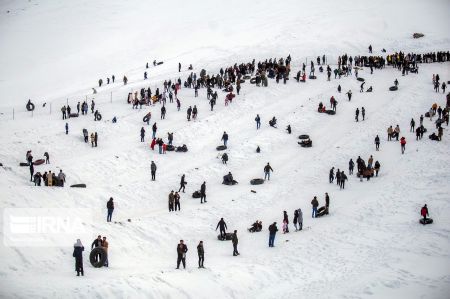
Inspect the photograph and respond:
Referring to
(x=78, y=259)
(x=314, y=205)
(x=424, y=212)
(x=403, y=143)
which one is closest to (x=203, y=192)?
(x=314, y=205)

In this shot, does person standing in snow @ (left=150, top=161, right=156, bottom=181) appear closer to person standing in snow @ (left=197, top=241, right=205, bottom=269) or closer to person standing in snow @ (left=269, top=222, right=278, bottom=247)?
person standing in snow @ (left=269, top=222, right=278, bottom=247)

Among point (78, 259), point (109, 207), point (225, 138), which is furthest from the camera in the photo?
point (225, 138)

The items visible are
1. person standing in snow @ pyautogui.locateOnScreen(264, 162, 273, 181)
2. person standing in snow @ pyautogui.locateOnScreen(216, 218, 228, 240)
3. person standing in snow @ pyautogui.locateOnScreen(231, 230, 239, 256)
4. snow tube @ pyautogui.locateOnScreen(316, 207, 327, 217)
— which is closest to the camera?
person standing in snow @ pyautogui.locateOnScreen(231, 230, 239, 256)

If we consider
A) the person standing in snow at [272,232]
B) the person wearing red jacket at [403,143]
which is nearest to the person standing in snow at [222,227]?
the person standing in snow at [272,232]

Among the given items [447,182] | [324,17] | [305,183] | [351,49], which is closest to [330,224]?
[305,183]

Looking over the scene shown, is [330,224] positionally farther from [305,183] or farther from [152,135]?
[152,135]

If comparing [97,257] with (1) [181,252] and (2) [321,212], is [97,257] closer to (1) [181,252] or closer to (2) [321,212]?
(1) [181,252]

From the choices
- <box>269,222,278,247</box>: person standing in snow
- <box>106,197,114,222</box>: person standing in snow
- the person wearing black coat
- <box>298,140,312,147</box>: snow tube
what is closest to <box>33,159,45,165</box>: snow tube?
<box>106,197,114,222</box>: person standing in snow
